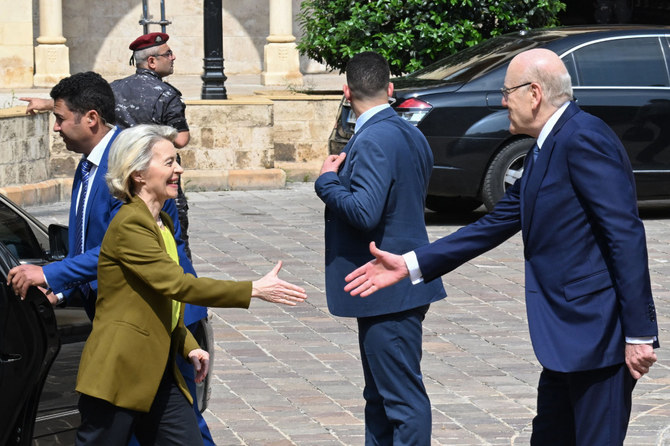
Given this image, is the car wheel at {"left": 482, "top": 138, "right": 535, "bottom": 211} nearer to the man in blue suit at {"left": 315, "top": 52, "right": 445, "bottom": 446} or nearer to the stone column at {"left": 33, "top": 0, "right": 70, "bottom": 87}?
the man in blue suit at {"left": 315, "top": 52, "right": 445, "bottom": 446}

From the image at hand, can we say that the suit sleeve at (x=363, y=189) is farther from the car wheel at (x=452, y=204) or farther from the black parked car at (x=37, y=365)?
the car wheel at (x=452, y=204)

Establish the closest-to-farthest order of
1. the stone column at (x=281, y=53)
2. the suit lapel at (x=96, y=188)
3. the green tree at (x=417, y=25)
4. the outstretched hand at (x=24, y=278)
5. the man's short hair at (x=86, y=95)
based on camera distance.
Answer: the outstretched hand at (x=24, y=278), the suit lapel at (x=96, y=188), the man's short hair at (x=86, y=95), the green tree at (x=417, y=25), the stone column at (x=281, y=53)

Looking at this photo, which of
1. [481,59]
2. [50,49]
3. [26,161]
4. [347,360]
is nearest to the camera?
[347,360]

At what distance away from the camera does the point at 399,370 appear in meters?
5.18

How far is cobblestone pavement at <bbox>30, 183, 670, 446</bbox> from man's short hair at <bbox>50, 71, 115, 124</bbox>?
178cm

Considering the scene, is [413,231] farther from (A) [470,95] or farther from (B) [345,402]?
(A) [470,95]

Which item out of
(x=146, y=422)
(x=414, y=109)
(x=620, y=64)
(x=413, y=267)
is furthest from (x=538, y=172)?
(x=620, y=64)

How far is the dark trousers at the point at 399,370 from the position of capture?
17.0ft

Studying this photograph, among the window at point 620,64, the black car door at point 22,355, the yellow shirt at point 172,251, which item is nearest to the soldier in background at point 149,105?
the black car door at point 22,355

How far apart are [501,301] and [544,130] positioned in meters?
4.83

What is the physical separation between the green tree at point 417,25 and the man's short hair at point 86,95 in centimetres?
1068

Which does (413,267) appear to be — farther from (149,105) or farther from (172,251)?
(149,105)

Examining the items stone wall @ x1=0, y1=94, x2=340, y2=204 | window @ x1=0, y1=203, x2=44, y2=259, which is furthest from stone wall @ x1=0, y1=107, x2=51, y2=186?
window @ x1=0, y1=203, x2=44, y2=259

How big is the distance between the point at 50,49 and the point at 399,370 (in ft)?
74.3
